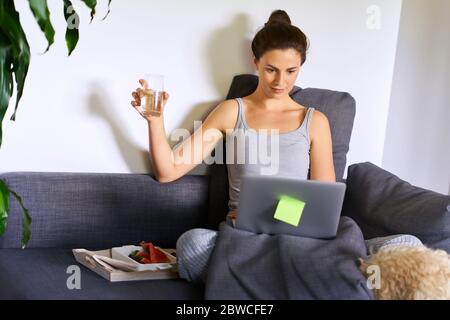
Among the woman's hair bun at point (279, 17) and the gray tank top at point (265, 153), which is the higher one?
the woman's hair bun at point (279, 17)

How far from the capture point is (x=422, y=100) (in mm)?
3047

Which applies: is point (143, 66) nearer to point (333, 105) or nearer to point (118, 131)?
point (118, 131)

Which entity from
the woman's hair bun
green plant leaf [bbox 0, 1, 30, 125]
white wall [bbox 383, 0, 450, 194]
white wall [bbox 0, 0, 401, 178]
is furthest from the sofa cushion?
white wall [bbox 383, 0, 450, 194]

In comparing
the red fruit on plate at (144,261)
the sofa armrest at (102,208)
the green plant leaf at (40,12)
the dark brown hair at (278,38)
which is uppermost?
the green plant leaf at (40,12)

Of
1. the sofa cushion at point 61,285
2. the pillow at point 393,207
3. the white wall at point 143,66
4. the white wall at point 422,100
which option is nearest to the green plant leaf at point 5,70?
the sofa cushion at point 61,285

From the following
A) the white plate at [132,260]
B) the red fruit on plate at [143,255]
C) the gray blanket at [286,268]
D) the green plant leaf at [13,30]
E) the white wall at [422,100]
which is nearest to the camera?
Answer: the green plant leaf at [13,30]

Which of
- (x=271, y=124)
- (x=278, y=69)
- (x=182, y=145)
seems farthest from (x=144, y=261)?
(x=278, y=69)

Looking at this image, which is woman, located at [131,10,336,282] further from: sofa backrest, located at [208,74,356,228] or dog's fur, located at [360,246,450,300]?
dog's fur, located at [360,246,450,300]

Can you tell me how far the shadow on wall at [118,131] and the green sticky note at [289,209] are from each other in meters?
0.72

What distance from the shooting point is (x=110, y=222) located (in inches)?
89.4

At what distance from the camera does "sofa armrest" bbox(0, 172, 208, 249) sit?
7.16 feet

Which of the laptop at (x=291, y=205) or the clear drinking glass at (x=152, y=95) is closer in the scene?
the laptop at (x=291, y=205)

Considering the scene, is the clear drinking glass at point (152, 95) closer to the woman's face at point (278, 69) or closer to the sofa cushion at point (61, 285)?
the woman's face at point (278, 69)

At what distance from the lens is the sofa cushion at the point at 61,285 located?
5.86 feet
